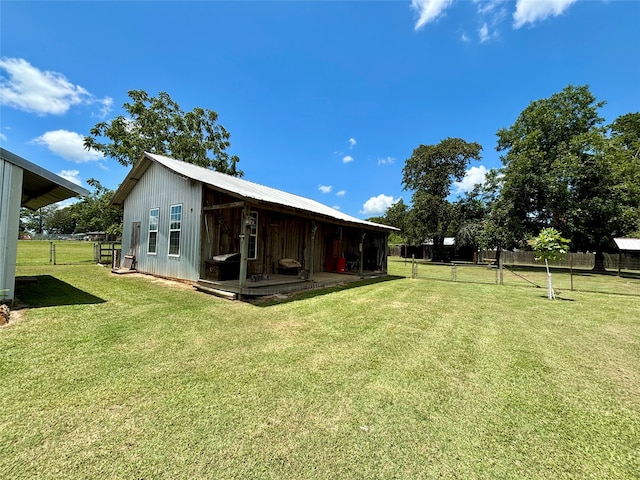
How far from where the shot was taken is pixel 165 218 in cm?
1030

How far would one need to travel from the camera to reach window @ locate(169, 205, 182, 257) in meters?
9.66

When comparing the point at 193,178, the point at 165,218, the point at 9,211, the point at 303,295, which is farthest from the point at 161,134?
the point at 303,295

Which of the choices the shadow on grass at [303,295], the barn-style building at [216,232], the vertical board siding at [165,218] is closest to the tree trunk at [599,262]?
the barn-style building at [216,232]

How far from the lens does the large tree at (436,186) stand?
94.1ft

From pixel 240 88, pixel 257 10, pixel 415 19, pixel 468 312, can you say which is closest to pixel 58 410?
pixel 468 312

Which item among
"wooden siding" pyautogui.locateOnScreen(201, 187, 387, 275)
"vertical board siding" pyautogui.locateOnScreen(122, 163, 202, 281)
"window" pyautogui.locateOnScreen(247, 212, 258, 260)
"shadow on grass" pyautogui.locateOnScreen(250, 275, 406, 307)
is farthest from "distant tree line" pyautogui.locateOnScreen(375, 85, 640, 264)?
"vertical board siding" pyautogui.locateOnScreen(122, 163, 202, 281)

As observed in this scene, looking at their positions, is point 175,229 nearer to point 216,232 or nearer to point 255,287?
point 216,232

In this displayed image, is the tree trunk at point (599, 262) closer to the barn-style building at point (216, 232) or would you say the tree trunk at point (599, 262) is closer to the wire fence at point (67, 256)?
the barn-style building at point (216, 232)

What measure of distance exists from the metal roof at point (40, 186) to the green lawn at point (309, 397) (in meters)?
2.74

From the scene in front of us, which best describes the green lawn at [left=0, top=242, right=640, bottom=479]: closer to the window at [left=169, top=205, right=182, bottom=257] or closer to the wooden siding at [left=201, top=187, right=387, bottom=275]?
the wooden siding at [left=201, top=187, right=387, bottom=275]

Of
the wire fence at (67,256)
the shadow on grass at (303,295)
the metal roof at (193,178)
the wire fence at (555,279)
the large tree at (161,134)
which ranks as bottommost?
the shadow on grass at (303,295)

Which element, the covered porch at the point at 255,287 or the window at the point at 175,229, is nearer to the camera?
the covered porch at the point at 255,287

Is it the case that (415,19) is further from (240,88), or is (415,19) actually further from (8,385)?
→ (8,385)

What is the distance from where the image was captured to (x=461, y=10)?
400 inches
